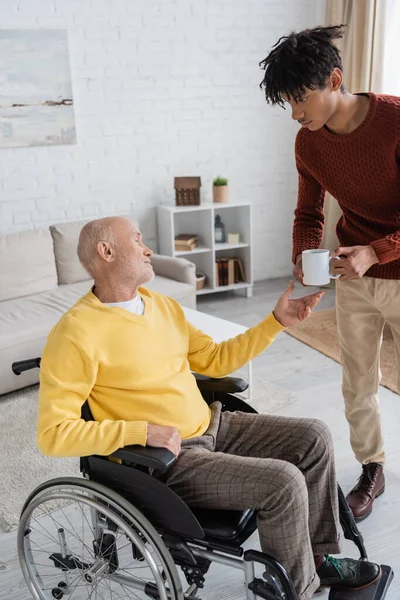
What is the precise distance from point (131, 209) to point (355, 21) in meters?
1.85

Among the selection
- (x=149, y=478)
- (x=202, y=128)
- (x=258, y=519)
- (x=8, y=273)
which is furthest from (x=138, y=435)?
(x=202, y=128)

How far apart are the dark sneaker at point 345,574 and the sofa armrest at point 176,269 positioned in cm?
228

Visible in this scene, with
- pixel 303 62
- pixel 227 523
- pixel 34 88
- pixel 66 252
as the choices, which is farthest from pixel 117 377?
pixel 34 88

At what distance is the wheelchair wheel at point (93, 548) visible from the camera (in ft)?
4.53

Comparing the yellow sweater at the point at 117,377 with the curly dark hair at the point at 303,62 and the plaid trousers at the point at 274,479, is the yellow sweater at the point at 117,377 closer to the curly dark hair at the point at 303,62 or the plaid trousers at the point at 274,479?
the plaid trousers at the point at 274,479

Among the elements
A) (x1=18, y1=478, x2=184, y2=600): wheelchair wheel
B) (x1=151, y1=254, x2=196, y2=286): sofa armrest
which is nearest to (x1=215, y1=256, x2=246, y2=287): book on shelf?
(x1=151, y1=254, x2=196, y2=286): sofa armrest

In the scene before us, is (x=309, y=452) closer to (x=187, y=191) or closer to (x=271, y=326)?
(x=271, y=326)

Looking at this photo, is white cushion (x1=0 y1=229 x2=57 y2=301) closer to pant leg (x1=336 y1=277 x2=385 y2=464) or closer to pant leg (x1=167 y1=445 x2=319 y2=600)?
pant leg (x1=336 y1=277 x2=385 y2=464)

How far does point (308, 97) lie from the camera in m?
1.60

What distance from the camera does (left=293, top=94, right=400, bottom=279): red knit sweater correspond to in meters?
1.67

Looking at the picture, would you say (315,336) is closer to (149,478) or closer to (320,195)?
(320,195)

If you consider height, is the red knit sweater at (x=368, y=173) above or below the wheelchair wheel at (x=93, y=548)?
above

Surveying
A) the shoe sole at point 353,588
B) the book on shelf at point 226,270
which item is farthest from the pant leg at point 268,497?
the book on shelf at point 226,270

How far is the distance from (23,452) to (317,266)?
4.88 feet
